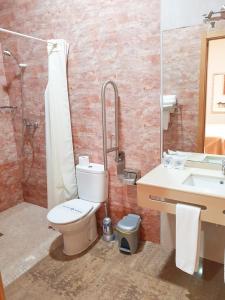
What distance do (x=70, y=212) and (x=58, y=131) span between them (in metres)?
0.80

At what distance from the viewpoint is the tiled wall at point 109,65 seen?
1.97 meters

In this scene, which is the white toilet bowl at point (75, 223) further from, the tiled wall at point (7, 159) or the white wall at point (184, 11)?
the white wall at point (184, 11)

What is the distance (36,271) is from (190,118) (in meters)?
1.77

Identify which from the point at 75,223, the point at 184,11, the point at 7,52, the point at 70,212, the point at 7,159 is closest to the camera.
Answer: the point at 184,11

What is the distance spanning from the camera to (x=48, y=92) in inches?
93.0

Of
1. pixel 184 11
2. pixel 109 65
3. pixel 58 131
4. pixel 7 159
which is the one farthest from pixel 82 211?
pixel 184 11

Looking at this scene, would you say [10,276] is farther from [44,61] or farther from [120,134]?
[44,61]

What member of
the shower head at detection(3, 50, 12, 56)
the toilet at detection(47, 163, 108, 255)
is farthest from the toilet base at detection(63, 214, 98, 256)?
the shower head at detection(3, 50, 12, 56)

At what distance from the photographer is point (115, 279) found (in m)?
1.92

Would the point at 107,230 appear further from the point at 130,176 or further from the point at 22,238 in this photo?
the point at 22,238

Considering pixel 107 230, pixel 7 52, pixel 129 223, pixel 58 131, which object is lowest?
pixel 107 230

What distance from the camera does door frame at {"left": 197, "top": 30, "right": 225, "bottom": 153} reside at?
1751mm

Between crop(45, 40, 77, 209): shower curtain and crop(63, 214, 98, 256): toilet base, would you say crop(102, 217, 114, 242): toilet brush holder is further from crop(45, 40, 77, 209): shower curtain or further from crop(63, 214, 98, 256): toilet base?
crop(45, 40, 77, 209): shower curtain

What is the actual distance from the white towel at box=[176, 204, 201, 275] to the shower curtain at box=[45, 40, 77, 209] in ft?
4.13
